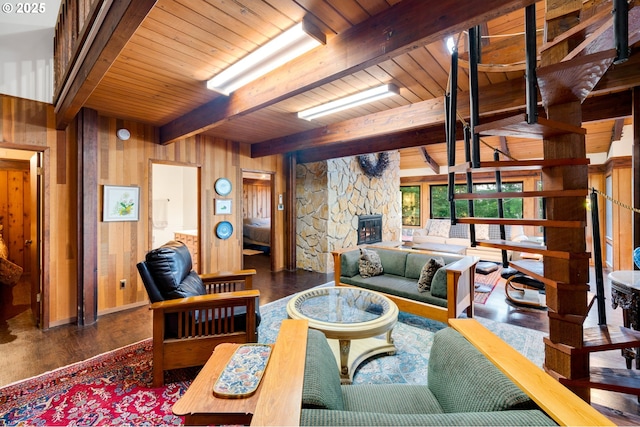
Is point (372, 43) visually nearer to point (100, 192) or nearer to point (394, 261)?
point (394, 261)

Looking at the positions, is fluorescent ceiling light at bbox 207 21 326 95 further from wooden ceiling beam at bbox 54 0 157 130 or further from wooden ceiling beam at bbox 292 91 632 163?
wooden ceiling beam at bbox 292 91 632 163

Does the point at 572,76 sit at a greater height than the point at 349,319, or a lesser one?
greater

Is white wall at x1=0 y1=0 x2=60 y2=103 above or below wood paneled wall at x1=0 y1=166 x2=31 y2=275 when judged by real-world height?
above

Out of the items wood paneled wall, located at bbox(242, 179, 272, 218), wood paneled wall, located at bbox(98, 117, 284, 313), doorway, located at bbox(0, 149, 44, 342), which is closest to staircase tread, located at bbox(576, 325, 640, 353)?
wood paneled wall, located at bbox(98, 117, 284, 313)

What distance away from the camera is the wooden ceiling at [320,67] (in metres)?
1.56

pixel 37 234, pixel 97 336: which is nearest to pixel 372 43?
pixel 97 336

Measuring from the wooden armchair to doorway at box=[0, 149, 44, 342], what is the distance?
2.09m

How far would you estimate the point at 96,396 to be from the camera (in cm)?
190

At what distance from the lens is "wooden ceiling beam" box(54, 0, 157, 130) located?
1345mm

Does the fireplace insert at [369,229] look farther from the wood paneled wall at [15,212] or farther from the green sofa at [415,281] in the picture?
the wood paneled wall at [15,212]

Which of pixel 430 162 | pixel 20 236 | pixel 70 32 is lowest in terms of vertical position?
pixel 20 236

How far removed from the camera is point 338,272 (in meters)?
3.78

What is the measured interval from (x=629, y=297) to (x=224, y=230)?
184 inches

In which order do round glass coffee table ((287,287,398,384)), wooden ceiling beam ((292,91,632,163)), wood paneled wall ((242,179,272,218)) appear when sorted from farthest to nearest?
wood paneled wall ((242,179,272,218)), wooden ceiling beam ((292,91,632,163)), round glass coffee table ((287,287,398,384))
